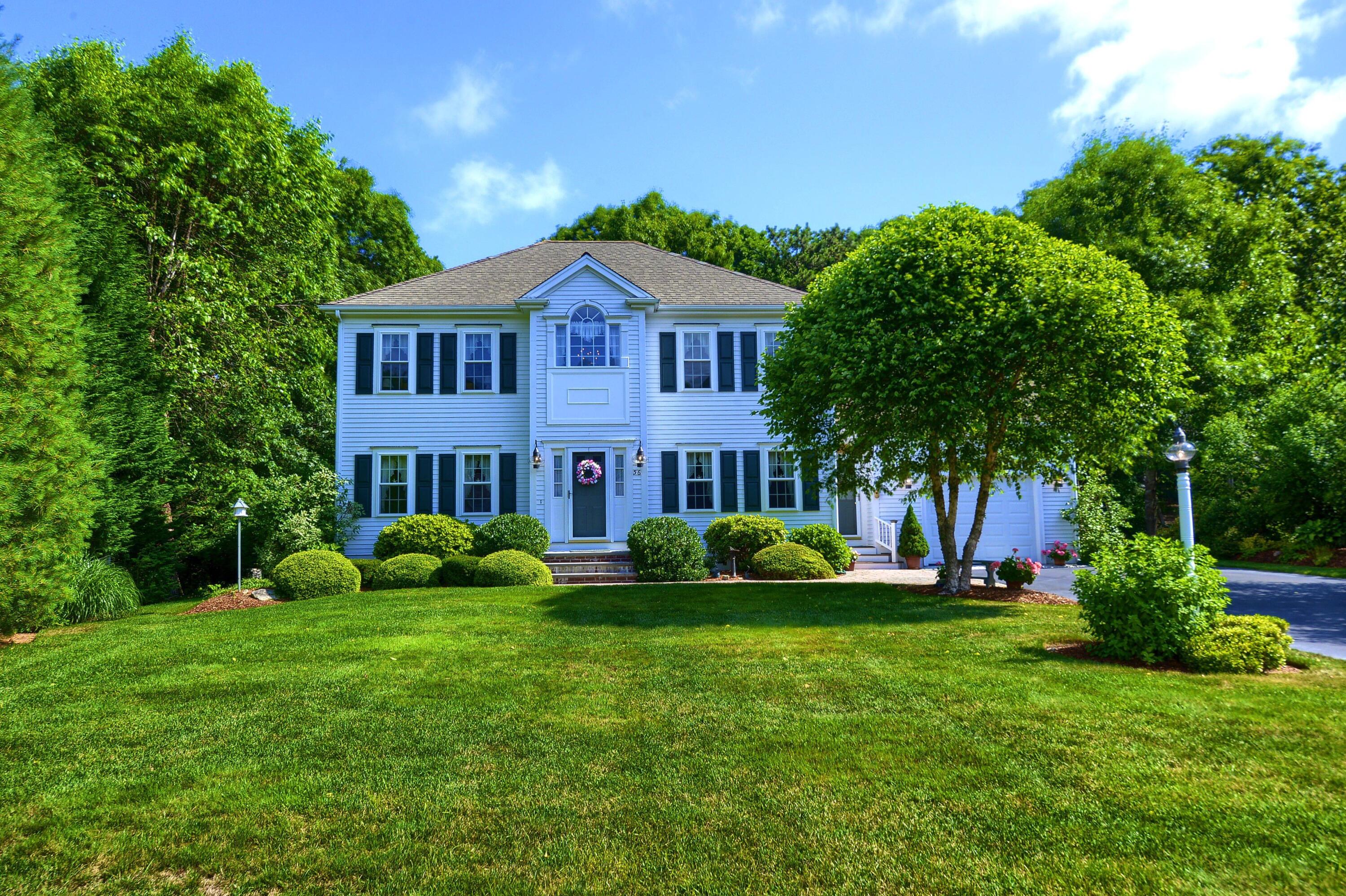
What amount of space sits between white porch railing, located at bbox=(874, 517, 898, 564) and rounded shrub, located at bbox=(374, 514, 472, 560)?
9.96 meters

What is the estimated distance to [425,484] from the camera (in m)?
17.3

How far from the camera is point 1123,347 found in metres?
9.97

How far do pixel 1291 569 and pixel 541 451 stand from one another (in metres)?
16.6

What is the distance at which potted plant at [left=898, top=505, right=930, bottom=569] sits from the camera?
16.8m

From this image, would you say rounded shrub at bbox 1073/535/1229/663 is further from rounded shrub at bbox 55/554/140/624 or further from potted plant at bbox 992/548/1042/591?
rounded shrub at bbox 55/554/140/624

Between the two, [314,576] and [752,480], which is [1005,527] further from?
[314,576]

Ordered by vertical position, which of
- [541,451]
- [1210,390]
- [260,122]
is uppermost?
[260,122]

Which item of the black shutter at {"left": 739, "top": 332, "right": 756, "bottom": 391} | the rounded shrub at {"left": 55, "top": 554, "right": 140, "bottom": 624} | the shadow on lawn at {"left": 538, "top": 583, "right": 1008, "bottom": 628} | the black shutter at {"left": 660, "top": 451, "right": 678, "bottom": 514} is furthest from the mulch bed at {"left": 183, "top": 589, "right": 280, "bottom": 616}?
the black shutter at {"left": 739, "top": 332, "right": 756, "bottom": 391}

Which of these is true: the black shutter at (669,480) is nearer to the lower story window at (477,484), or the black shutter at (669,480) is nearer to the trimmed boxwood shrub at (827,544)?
the trimmed boxwood shrub at (827,544)

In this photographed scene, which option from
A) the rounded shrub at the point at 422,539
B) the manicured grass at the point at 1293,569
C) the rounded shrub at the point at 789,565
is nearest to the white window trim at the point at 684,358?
the rounded shrub at the point at 789,565

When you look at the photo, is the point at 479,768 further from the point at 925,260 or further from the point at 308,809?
the point at 925,260

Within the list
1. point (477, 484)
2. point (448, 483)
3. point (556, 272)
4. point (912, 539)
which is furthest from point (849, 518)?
point (448, 483)

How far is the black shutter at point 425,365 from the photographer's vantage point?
57.7ft

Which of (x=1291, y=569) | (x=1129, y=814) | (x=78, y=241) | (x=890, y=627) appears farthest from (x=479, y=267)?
(x=1291, y=569)
